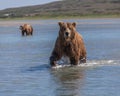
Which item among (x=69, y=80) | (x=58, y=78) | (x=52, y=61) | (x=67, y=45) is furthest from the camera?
(x=52, y=61)

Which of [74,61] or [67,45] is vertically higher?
[67,45]

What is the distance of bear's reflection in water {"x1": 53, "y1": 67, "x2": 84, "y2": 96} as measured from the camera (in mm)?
12633

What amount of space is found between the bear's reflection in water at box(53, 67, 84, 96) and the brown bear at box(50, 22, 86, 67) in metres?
0.44

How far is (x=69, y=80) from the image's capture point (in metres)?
14.5

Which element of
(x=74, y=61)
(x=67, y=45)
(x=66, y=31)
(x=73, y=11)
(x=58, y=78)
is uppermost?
(x=66, y=31)

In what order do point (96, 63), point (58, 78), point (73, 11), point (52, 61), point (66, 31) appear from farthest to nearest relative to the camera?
1. point (73, 11)
2. point (96, 63)
3. point (52, 61)
4. point (66, 31)
5. point (58, 78)

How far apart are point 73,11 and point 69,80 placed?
373 feet

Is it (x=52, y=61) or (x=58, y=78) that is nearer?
(x=58, y=78)

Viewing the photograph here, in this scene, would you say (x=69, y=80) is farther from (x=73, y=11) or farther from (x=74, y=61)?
(x=73, y=11)

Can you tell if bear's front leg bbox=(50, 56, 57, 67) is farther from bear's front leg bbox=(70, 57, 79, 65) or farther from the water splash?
bear's front leg bbox=(70, 57, 79, 65)

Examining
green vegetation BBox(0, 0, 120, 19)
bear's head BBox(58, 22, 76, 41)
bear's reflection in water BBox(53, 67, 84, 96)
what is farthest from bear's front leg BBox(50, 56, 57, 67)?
green vegetation BBox(0, 0, 120, 19)

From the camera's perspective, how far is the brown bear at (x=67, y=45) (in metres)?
16.7

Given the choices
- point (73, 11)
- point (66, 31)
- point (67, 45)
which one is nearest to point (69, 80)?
point (66, 31)

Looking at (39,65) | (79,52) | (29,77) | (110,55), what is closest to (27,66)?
(39,65)
